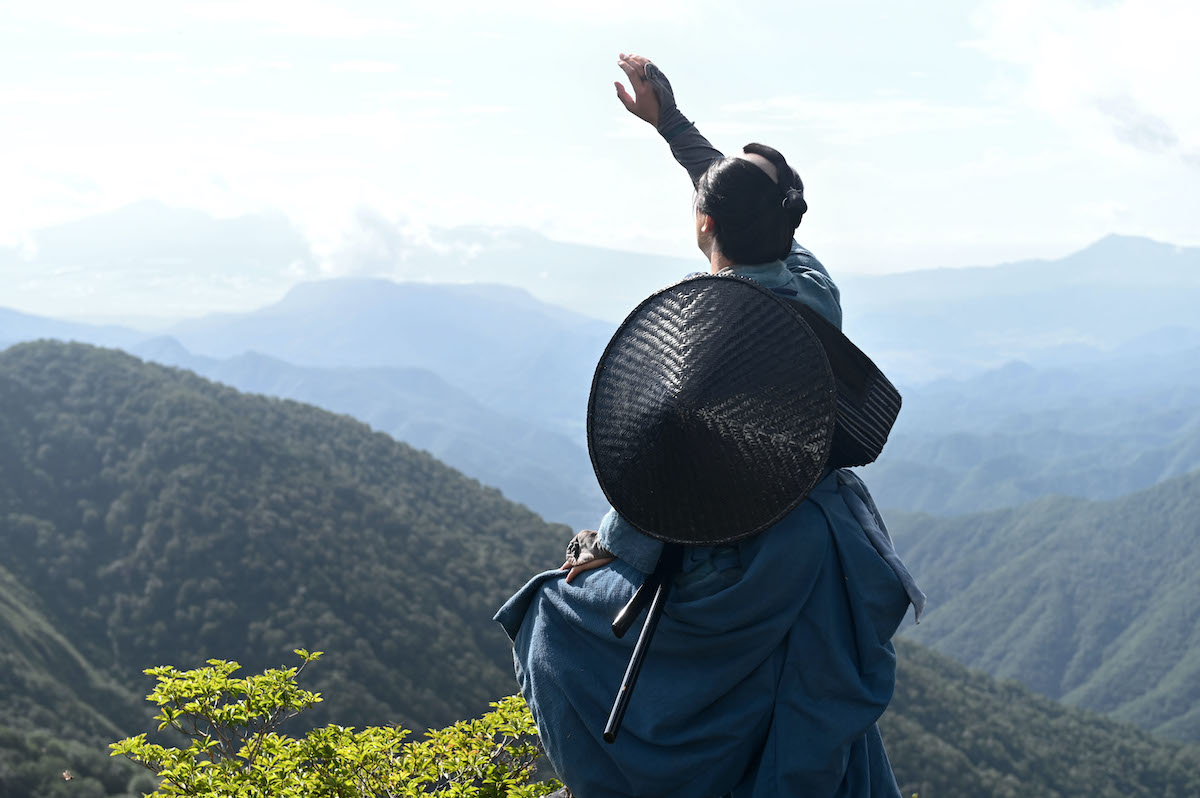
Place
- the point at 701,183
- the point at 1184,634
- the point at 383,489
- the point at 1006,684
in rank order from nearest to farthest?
the point at 701,183 → the point at 383,489 → the point at 1006,684 → the point at 1184,634

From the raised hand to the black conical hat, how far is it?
100 centimetres

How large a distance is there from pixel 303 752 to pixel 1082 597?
517 feet

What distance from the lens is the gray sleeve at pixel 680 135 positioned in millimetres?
3398

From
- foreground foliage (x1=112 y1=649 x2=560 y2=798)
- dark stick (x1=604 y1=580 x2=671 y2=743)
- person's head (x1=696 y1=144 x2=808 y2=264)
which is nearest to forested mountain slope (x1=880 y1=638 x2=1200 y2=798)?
foreground foliage (x1=112 y1=649 x2=560 y2=798)

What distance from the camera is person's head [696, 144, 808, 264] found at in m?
2.88

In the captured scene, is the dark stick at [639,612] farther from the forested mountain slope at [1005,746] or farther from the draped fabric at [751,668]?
the forested mountain slope at [1005,746]

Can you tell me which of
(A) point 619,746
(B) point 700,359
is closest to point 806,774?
(A) point 619,746

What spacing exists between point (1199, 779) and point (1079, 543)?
98224 mm

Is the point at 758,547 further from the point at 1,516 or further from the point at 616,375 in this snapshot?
the point at 1,516

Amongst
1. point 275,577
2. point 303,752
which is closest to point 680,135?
point 303,752

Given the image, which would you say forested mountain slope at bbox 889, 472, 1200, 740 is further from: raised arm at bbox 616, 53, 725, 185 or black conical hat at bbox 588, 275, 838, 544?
black conical hat at bbox 588, 275, 838, 544

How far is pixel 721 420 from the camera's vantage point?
8.76 feet

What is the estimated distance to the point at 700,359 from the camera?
270 centimetres

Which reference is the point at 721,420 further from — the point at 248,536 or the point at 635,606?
the point at 248,536
